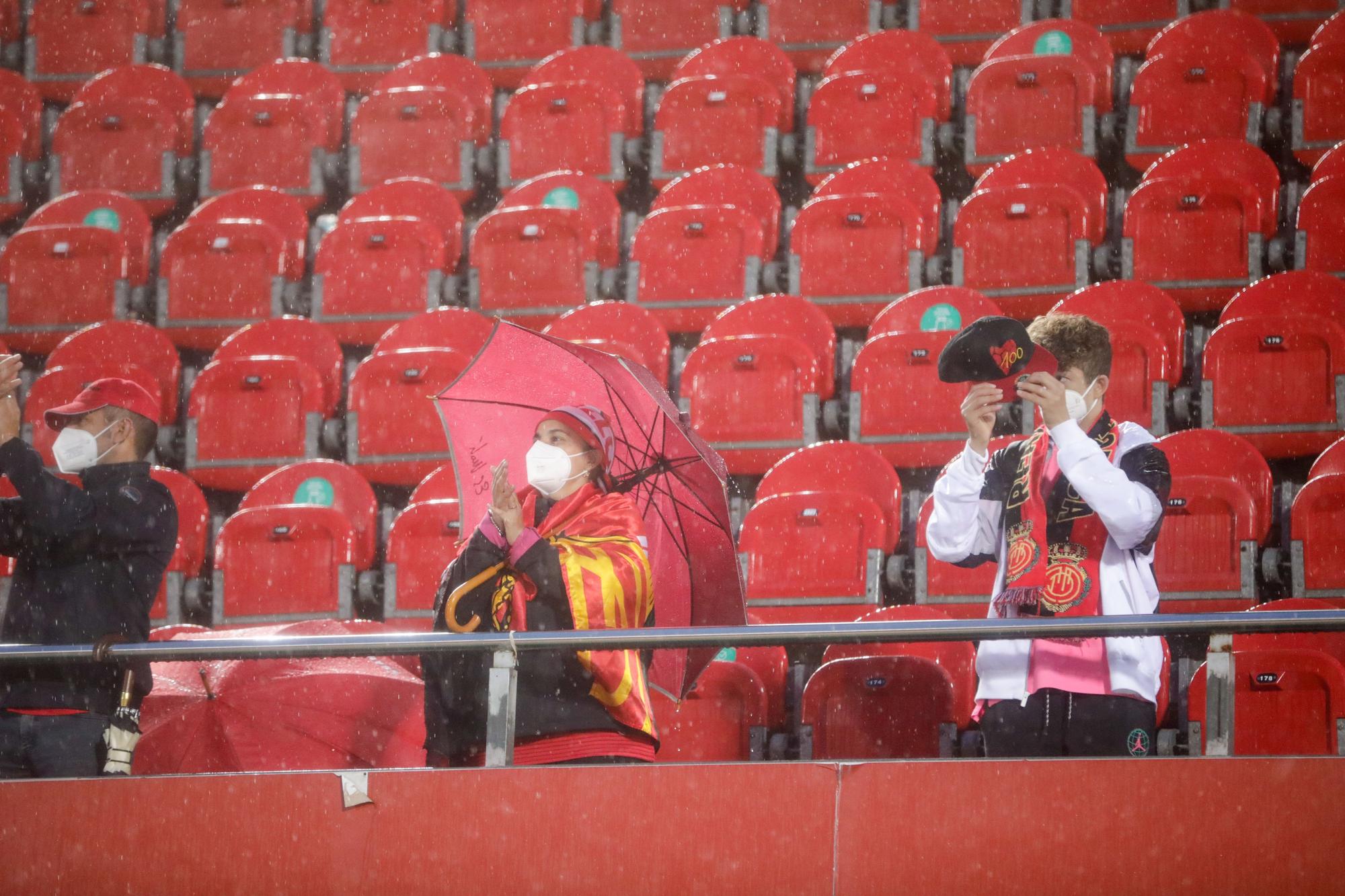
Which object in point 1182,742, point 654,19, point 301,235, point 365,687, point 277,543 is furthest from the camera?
point 654,19

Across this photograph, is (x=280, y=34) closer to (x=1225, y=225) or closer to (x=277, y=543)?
(x=277, y=543)

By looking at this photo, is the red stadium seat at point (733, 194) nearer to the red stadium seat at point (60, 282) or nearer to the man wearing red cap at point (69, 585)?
the red stadium seat at point (60, 282)

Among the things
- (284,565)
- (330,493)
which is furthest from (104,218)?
(284,565)

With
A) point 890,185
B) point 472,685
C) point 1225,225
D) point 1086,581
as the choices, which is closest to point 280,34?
point 890,185

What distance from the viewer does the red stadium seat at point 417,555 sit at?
410 centimetres

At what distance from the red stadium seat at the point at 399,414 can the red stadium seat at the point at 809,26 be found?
207 centimetres

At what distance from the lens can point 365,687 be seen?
9.41ft

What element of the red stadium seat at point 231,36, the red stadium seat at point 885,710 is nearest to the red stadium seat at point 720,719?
the red stadium seat at point 885,710

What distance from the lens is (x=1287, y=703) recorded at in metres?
3.21

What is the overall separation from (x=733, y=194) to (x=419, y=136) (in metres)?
1.25

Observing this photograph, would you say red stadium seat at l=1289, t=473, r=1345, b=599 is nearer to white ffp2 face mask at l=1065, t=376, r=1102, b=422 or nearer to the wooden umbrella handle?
white ffp2 face mask at l=1065, t=376, r=1102, b=422

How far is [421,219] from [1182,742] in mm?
2951

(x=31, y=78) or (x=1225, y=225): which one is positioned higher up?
(x=31, y=78)

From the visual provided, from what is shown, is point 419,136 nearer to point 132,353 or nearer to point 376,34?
point 376,34
